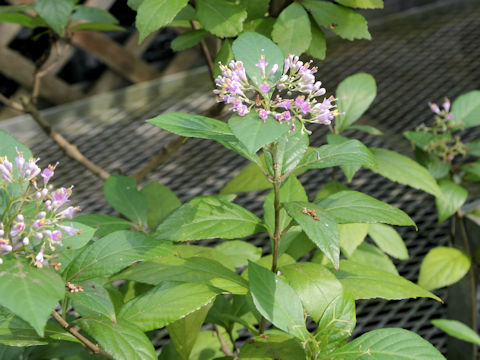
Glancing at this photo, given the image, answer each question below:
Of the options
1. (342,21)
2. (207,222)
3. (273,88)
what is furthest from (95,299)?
(342,21)

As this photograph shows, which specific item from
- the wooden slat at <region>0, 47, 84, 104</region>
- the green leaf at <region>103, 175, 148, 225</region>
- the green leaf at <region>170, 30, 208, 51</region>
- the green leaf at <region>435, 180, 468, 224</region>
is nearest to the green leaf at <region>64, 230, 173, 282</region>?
the green leaf at <region>103, 175, 148, 225</region>

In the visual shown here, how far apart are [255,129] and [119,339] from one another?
0.23 metres

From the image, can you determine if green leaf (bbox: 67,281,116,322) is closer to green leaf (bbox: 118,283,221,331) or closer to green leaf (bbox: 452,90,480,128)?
green leaf (bbox: 118,283,221,331)

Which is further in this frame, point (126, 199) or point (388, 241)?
point (388, 241)

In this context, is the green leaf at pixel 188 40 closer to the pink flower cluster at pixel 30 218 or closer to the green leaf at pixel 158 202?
the green leaf at pixel 158 202

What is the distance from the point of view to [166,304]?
55 centimetres

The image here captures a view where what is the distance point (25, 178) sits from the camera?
0.48 meters

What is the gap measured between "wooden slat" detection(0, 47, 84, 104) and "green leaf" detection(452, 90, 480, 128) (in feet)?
3.48

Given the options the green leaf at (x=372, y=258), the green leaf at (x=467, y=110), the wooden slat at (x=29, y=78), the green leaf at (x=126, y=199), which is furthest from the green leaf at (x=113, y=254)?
the wooden slat at (x=29, y=78)

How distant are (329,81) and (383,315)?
65cm

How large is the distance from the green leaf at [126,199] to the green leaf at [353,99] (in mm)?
352

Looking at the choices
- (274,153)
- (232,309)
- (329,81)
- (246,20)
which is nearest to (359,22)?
(246,20)

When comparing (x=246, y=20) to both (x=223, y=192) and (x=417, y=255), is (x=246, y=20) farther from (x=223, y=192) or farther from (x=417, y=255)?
(x=417, y=255)

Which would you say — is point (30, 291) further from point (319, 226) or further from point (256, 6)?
point (256, 6)
